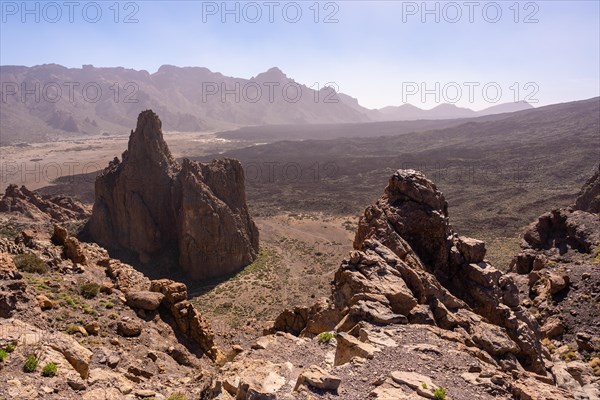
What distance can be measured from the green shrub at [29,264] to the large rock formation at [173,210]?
21.9 metres

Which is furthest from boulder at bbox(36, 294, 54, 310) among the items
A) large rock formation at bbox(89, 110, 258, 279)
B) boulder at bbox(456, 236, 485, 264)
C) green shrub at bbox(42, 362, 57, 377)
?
large rock formation at bbox(89, 110, 258, 279)

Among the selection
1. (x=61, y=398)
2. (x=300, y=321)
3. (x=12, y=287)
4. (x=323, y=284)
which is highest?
(x=12, y=287)

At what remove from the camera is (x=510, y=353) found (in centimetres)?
1403

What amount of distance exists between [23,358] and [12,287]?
5.39 metres

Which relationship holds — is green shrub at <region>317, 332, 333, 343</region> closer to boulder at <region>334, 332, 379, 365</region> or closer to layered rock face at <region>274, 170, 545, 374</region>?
layered rock face at <region>274, 170, 545, 374</region>

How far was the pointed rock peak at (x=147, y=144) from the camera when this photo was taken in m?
47.5

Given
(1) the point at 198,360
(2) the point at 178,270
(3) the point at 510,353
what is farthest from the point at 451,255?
(2) the point at 178,270

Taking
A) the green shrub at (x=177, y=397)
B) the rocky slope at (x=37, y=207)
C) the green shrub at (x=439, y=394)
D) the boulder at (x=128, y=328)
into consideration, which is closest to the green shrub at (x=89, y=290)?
the boulder at (x=128, y=328)

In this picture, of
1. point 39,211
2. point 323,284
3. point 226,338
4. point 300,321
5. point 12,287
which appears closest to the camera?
point 12,287

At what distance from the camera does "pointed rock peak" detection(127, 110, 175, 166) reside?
156 feet

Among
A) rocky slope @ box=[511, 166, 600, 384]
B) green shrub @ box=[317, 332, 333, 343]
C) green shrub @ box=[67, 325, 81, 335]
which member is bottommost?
rocky slope @ box=[511, 166, 600, 384]

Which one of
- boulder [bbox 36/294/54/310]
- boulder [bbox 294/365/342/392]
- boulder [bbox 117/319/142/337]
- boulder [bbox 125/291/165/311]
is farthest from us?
boulder [bbox 125/291/165/311]

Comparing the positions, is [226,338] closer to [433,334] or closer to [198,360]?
[198,360]

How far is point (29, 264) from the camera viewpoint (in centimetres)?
1923
